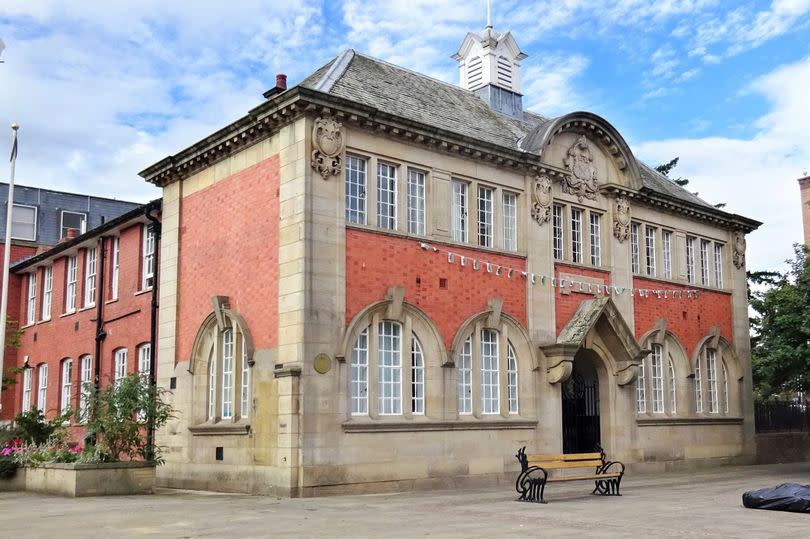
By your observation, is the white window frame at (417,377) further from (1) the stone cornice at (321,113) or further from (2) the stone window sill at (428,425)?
(1) the stone cornice at (321,113)

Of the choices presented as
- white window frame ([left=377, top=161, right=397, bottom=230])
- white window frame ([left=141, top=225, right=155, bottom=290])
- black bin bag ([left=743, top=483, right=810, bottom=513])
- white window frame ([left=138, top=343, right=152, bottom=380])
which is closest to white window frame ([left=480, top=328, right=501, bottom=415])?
white window frame ([left=377, top=161, right=397, bottom=230])

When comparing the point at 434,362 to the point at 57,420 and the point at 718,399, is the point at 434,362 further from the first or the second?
the point at 718,399

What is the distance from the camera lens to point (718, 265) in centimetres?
3086

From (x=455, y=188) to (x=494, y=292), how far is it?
2.77 meters

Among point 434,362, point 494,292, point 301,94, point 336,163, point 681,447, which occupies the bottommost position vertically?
point 681,447

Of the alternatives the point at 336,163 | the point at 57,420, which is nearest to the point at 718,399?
the point at 336,163

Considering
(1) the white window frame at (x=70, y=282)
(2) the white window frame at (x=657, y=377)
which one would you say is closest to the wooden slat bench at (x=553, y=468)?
(2) the white window frame at (x=657, y=377)

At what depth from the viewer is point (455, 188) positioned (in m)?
22.4

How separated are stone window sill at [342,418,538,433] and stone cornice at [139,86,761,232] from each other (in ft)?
21.3

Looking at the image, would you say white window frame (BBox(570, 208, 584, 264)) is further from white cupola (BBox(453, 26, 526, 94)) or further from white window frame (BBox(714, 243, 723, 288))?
white window frame (BBox(714, 243, 723, 288))

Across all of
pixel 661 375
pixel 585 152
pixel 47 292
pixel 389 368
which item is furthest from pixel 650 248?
pixel 47 292

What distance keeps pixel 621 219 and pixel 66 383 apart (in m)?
18.8

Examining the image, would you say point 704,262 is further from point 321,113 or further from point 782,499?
point 321,113

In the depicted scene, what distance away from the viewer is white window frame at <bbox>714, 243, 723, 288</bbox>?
30609mm
